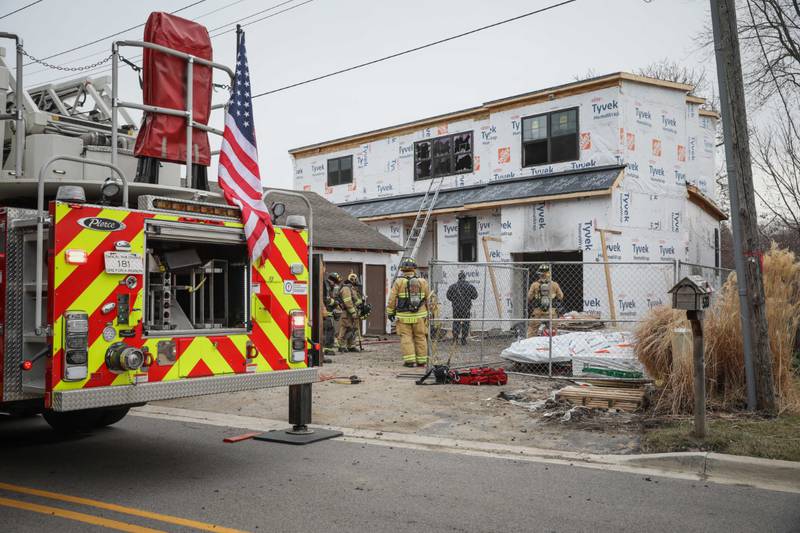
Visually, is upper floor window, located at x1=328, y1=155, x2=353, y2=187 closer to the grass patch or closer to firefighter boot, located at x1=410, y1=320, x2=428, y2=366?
firefighter boot, located at x1=410, y1=320, x2=428, y2=366

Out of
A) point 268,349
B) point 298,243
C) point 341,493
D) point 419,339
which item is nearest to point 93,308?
point 268,349

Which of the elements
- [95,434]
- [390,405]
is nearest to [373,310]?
[390,405]

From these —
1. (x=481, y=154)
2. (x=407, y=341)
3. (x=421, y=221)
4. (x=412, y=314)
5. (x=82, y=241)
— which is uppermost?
(x=481, y=154)

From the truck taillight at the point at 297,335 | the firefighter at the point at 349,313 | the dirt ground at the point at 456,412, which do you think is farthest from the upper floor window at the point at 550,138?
the truck taillight at the point at 297,335

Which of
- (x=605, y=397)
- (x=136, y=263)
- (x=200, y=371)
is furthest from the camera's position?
(x=605, y=397)

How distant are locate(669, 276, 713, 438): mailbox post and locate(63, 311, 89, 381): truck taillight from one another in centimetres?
525

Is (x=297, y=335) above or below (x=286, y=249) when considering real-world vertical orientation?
below

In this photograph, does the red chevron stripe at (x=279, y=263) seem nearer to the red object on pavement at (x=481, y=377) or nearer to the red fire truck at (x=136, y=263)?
the red fire truck at (x=136, y=263)

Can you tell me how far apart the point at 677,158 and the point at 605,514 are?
1712cm

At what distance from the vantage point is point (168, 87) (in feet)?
21.9

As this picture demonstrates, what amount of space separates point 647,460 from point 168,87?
5528 millimetres

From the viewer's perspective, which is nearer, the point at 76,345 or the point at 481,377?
the point at 76,345

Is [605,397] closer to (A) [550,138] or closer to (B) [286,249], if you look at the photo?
(B) [286,249]

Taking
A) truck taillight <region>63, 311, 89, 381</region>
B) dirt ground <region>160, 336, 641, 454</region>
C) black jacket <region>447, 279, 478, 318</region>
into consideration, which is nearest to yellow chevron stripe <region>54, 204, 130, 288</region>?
truck taillight <region>63, 311, 89, 381</region>
